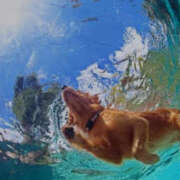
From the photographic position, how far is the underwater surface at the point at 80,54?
480 centimetres

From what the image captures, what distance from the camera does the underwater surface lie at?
480cm

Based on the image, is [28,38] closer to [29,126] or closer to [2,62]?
[2,62]

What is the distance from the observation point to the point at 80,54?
5059mm

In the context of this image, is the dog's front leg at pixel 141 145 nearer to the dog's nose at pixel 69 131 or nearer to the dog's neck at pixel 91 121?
the dog's neck at pixel 91 121

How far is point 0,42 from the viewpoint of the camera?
503 cm

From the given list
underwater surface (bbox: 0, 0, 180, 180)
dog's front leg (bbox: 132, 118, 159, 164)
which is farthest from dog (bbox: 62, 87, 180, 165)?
underwater surface (bbox: 0, 0, 180, 180)

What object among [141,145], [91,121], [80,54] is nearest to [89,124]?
[91,121]

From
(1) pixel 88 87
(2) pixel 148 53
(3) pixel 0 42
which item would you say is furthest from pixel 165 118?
(3) pixel 0 42

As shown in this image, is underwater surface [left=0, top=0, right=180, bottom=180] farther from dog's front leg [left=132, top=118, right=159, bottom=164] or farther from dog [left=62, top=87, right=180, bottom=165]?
dog's front leg [left=132, top=118, right=159, bottom=164]

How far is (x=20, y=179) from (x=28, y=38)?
8839 millimetres

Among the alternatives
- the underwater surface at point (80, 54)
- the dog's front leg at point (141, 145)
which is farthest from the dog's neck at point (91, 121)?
the underwater surface at point (80, 54)

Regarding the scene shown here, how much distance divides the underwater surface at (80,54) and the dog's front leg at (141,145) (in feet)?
4.24

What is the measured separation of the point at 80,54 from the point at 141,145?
2.16 metres

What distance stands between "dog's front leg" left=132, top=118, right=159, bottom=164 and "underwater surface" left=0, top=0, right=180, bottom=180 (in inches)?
50.9
